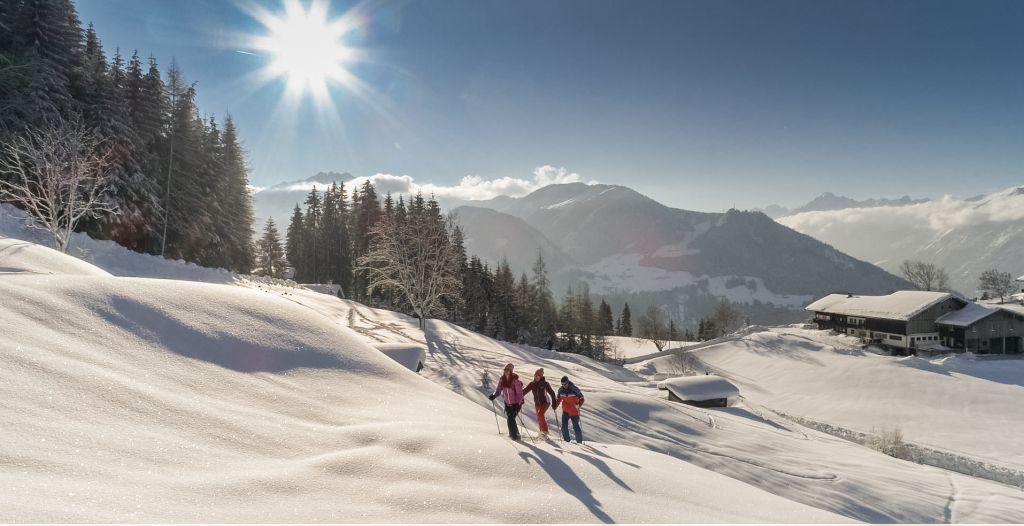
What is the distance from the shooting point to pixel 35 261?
1503 centimetres

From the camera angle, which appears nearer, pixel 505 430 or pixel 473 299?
pixel 505 430

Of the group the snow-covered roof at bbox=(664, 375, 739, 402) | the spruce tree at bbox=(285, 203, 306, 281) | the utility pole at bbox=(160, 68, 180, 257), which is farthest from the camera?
the spruce tree at bbox=(285, 203, 306, 281)

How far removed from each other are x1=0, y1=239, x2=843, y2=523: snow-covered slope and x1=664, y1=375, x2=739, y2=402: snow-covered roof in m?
18.6

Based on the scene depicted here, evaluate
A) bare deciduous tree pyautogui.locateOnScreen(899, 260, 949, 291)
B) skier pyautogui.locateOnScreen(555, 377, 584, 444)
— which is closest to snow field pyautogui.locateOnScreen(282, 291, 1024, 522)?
skier pyautogui.locateOnScreen(555, 377, 584, 444)

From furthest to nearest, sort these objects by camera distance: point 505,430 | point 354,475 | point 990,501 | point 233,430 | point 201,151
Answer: point 201,151
point 990,501
point 505,430
point 233,430
point 354,475

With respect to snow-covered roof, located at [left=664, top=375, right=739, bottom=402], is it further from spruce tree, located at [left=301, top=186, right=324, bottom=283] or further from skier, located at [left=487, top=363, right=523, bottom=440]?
spruce tree, located at [left=301, top=186, right=324, bottom=283]

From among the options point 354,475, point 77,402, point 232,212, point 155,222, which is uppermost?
point 232,212

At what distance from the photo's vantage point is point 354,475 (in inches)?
250

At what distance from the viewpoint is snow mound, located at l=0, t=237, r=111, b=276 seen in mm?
13531

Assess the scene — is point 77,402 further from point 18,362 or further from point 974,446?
point 974,446

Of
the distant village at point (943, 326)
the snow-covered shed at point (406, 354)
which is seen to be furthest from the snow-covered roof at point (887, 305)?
the snow-covered shed at point (406, 354)

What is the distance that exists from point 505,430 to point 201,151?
155 feet

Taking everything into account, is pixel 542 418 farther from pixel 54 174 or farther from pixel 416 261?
pixel 54 174

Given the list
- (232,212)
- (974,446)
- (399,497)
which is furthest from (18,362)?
(232,212)
